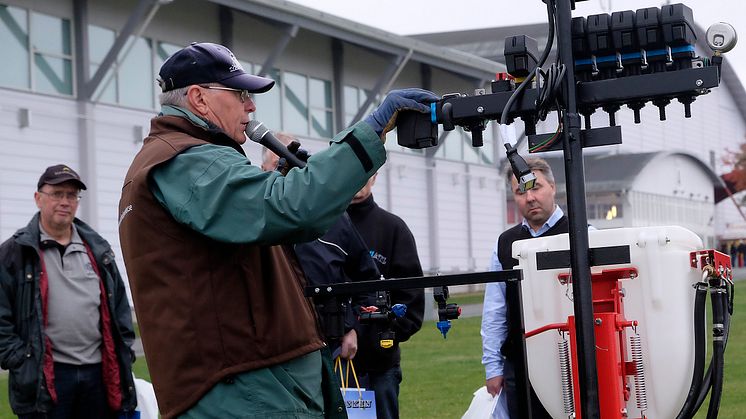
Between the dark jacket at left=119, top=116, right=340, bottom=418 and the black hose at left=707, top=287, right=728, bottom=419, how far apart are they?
142 centimetres

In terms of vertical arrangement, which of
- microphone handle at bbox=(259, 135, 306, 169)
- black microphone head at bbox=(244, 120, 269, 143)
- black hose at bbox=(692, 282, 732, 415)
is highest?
black microphone head at bbox=(244, 120, 269, 143)

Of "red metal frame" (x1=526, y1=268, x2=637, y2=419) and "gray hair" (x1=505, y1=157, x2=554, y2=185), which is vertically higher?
"gray hair" (x1=505, y1=157, x2=554, y2=185)

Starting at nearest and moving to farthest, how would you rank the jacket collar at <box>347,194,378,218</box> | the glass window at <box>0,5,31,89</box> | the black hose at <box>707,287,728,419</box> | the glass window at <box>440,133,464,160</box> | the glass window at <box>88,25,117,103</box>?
the black hose at <box>707,287,728,419</box>, the jacket collar at <box>347,194,378,218</box>, the glass window at <box>0,5,31,89</box>, the glass window at <box>88,25,117,103</box>, the glass window at <box>440,133,464,160</box>

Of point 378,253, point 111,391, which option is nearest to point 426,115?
point 378,253

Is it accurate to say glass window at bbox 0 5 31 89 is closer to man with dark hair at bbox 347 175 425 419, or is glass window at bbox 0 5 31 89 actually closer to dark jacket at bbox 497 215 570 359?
man with dark hair at bbox 347 175 425 419

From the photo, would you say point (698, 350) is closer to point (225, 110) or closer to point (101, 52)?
point (225, 110)

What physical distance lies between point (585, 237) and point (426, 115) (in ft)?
2.45

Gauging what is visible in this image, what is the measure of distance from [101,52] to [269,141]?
63.0ft

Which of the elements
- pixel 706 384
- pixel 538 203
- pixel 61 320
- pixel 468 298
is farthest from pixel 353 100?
pixel 706 384

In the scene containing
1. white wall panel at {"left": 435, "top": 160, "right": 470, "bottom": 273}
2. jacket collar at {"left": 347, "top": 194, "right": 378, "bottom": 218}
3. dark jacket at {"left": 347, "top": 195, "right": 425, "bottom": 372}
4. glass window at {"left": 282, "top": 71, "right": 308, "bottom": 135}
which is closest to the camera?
dark jacket at {"left": 347, "top": 195, "right": 425, "bottom": 372}

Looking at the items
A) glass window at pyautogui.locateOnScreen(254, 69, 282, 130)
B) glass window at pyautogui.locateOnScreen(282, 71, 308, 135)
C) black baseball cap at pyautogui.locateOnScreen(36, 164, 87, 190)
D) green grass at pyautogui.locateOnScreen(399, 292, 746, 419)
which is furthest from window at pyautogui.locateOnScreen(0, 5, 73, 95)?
black baseball cap at pyautogui.locateOnScreen(36, 164, 87, 190)

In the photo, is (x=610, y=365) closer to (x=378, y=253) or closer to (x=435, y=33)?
(x=378, y=253)

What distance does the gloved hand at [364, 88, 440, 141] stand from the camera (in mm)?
3350

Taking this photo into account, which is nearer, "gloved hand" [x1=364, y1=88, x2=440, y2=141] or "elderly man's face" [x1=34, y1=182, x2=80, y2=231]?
"gloved hand" [x1=364, y1=88, x2=440, y2=141]
